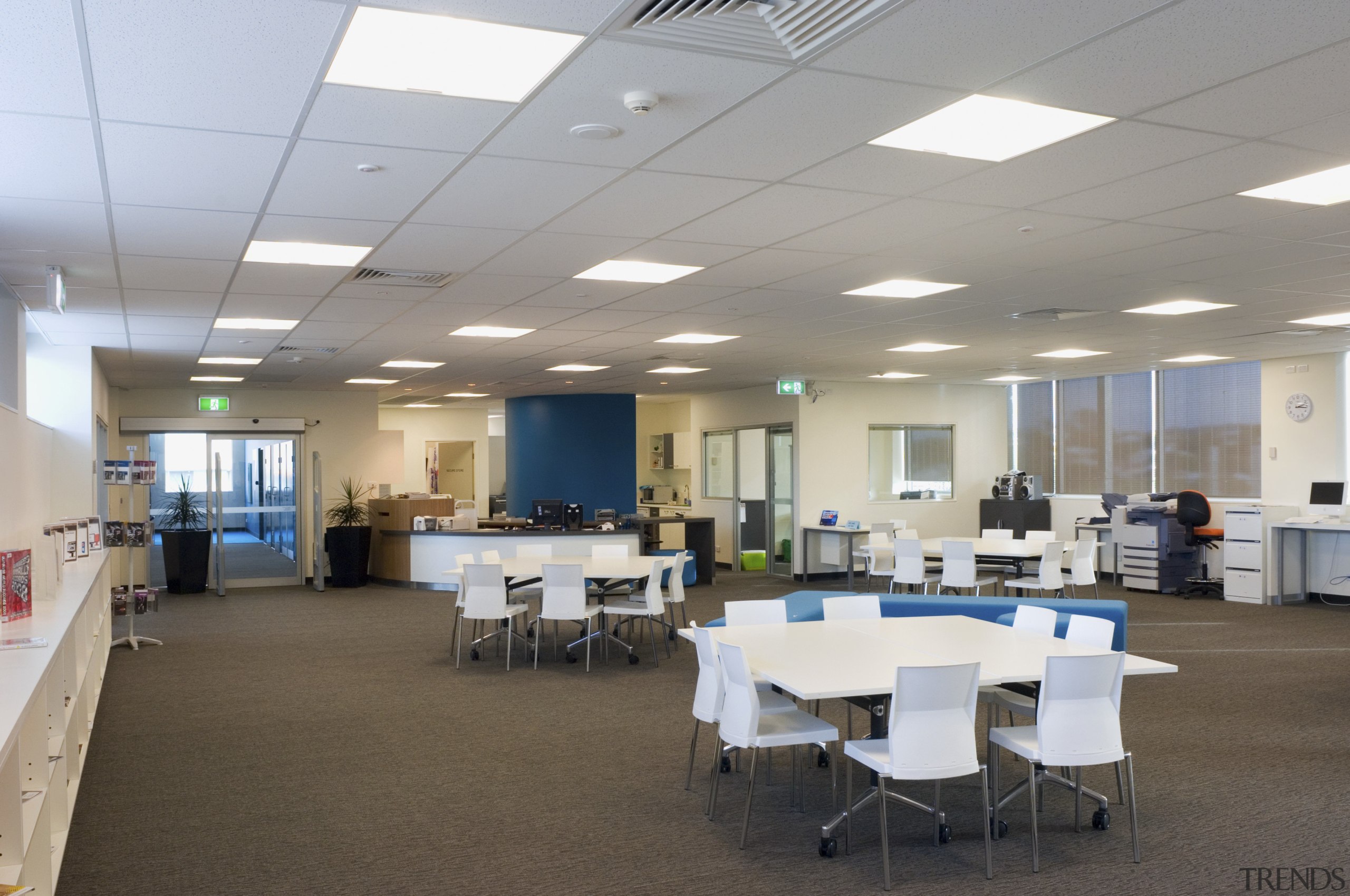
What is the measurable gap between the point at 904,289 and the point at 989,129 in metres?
3.41

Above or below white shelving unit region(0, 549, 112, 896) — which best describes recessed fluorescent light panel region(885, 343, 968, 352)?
above

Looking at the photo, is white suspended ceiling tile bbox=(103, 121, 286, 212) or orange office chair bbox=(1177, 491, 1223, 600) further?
orange office chair bbox=(1177, 491, 1223, 600)

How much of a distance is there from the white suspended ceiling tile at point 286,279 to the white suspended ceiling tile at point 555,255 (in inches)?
37.4

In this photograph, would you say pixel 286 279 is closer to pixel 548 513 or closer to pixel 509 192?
pixel 509 192

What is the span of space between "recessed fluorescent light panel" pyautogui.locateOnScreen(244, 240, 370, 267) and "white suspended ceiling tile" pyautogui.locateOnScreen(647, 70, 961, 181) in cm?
229

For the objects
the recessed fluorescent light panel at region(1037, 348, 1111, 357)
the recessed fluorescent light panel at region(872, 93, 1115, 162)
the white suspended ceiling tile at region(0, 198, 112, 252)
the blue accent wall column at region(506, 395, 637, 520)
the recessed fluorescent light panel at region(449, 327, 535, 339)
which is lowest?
the blue accent wall column at region(506, 395, 637, 520)

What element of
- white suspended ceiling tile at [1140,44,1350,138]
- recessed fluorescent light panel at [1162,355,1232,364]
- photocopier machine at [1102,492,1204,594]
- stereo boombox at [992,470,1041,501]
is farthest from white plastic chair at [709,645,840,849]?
stereo boombox at [992,470,1041,501]

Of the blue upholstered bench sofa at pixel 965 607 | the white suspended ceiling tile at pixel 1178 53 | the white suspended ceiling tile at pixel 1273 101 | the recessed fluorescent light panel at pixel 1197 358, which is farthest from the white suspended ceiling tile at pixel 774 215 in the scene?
the recessed fluorescent light panel at pixel 1197 358

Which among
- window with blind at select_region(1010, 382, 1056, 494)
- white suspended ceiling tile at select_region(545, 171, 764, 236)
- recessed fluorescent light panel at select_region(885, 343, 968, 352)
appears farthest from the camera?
window with blind at select_region(1010, 382, 1056, 494)

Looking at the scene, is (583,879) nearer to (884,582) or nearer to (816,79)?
(816,79)

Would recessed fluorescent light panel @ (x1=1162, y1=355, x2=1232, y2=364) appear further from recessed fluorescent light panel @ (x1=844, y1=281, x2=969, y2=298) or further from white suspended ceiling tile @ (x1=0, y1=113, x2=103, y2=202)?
white suspended ceiling tile @ (x1=0, y1=113, x2=103, y2=202)

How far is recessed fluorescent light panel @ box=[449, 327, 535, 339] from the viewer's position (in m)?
8.92

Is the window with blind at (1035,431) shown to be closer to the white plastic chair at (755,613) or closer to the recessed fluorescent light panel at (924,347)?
the recessed fluorescent light panel at (924,347)

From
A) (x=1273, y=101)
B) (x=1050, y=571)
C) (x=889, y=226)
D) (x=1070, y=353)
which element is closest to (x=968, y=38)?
(x=1273, y=101)
